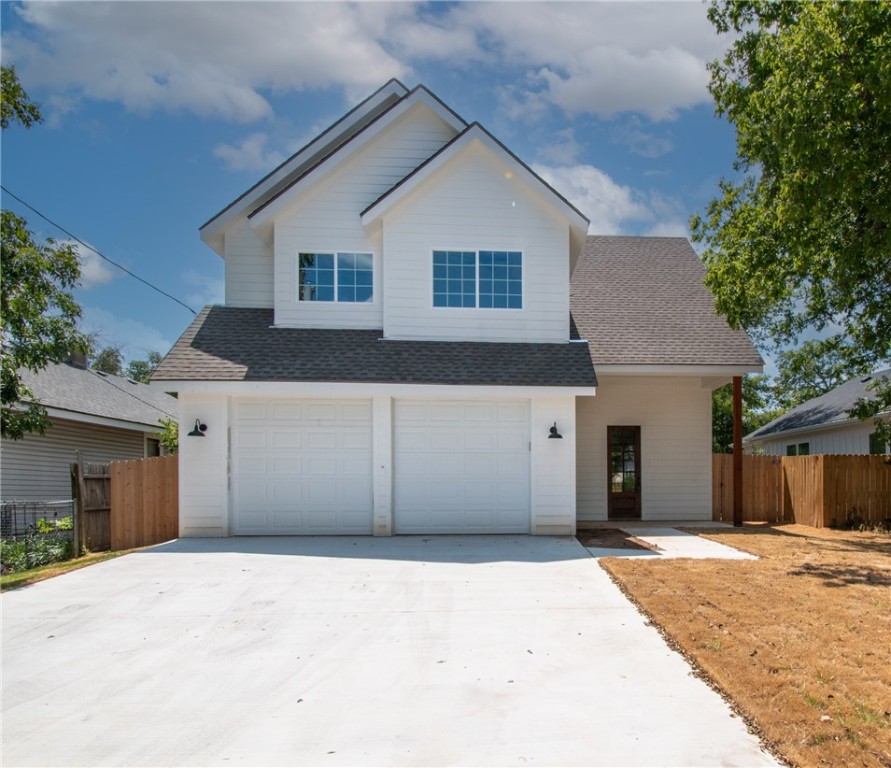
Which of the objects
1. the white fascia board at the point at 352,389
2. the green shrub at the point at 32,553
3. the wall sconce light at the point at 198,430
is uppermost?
the white fascia board at the point at 352,389

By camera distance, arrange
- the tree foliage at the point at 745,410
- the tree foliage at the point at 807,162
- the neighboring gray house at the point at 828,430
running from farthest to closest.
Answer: the tree foliage at the point at 745,410 < the neighboring gray house at the point at 828,430 < the tree foliage at the point at 807,162

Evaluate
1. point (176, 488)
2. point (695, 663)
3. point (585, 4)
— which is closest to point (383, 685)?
point (695, 663)

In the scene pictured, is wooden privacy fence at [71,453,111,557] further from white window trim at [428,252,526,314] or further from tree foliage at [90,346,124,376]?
tree foliage at [90,346,124,376]

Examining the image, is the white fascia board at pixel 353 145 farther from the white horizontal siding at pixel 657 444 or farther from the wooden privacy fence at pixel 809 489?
the wooden privacy fence at pixel 809 489

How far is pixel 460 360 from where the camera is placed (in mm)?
11625

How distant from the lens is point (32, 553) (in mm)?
10844

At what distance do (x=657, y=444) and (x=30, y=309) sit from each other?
1271cm

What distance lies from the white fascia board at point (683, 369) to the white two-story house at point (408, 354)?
0.05 meters

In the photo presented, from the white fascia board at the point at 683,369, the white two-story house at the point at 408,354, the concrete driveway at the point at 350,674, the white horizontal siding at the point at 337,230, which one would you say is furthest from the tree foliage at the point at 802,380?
the concrete driveway at the point at 350,674

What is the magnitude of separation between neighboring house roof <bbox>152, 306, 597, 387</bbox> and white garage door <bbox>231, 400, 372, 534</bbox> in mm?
672

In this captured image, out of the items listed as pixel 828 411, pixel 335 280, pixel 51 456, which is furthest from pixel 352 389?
pixel 828 411

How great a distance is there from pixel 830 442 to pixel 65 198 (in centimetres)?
2554

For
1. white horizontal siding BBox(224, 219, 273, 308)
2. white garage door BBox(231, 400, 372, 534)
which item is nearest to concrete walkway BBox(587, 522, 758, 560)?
white garage door BBox(231, 400, 372, 534)

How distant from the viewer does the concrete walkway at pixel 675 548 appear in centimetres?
949
